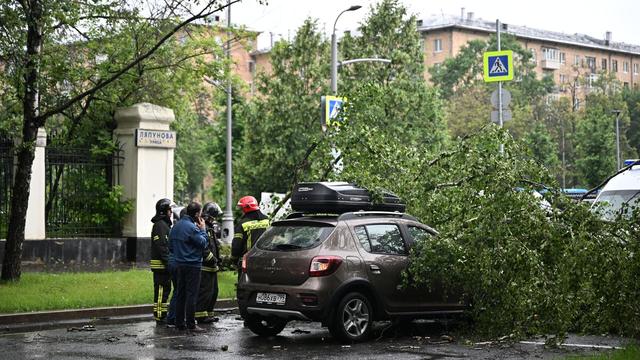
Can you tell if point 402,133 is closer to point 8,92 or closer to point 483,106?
point 8,92

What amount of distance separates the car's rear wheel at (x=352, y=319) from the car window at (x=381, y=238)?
2.18 ft

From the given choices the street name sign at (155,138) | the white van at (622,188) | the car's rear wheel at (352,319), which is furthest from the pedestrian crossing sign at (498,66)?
the car's rear wheel at (352,319)

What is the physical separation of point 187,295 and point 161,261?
132cm

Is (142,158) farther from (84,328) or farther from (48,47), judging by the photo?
(84,328)

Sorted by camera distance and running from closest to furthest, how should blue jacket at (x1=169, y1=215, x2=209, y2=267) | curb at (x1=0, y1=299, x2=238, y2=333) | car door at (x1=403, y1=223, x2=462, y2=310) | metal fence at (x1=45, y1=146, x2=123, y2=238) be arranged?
1. car door at (x1=403, y1=223, x2=462, y2=310)
2. blue jacket at (x1=169, y1=215, x2=209, y2=267)
3. curb at (x1=0, y1=299, x2=238, y2=333)
4. metal fence at (x1=45, y1=146, x2=123, y2=238)

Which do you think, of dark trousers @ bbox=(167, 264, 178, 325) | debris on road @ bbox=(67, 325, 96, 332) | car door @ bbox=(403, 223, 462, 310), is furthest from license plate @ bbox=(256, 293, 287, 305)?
debris on road @ bbox=(67, 325, 96, 332)

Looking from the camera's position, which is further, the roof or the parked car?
the roof

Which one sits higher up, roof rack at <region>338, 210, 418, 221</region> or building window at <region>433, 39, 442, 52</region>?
building window at <region>433, 39, 442, 52</region>

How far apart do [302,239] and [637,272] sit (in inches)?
150

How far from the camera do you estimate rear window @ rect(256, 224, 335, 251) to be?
12375mm

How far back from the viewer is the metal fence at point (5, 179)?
21.0 meters

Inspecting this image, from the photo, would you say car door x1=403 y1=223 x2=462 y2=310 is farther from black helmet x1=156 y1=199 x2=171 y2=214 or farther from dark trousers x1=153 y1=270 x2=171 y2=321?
dark trousers x1=153 y1=270 x2=171 y2=321

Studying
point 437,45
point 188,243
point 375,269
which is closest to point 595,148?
point 437,45

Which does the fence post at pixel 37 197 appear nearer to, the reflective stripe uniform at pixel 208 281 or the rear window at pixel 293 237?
the reflective stripe uniform at pixel 208 281
